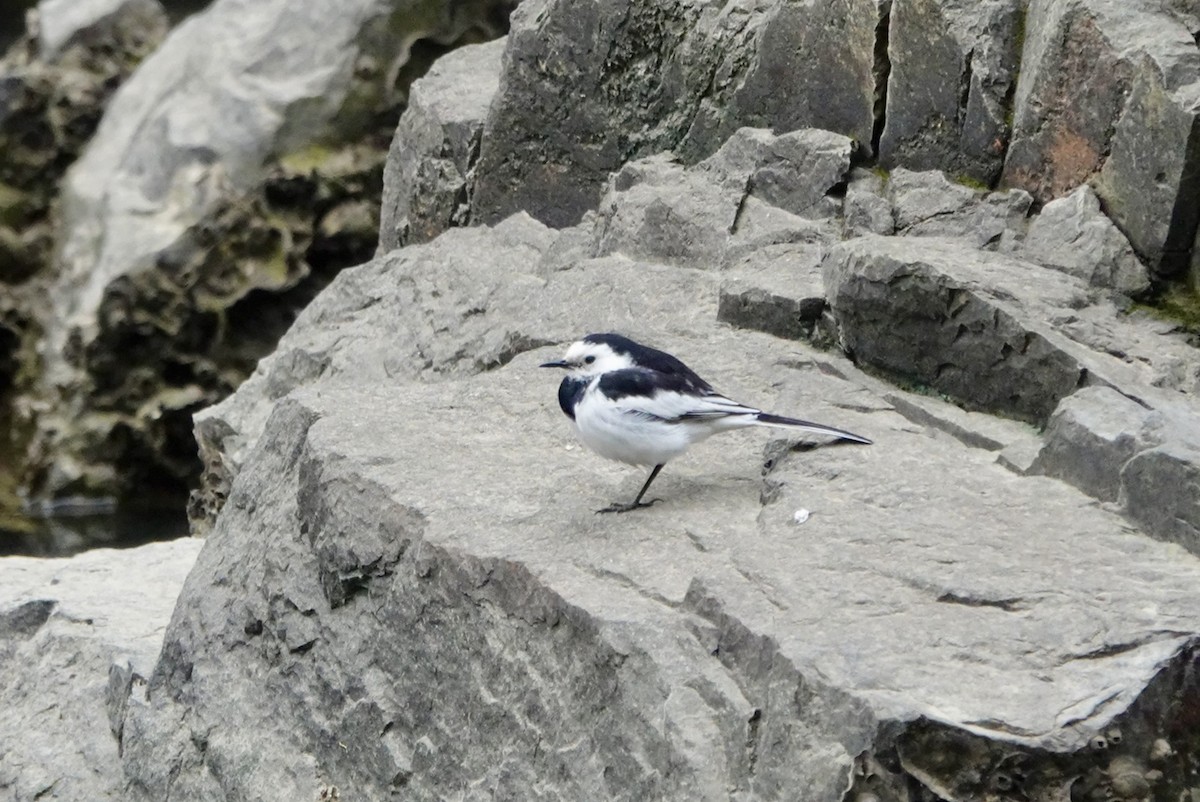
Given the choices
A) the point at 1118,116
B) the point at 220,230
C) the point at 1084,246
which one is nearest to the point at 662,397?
the point at 1084,246

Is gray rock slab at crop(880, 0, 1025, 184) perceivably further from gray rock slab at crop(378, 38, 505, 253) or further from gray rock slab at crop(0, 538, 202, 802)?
gray rock slab at crop(0, 538, 202, 802)

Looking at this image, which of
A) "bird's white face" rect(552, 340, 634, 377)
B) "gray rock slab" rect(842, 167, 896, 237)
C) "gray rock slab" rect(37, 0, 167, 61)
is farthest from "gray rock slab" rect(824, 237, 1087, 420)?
"gray rock slab" rect(37, 0, 167, 61)

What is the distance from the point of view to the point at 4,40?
70.5 ft

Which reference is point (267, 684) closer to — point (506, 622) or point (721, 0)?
point (506, 622)

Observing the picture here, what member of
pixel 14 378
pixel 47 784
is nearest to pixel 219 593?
pixel 47 784

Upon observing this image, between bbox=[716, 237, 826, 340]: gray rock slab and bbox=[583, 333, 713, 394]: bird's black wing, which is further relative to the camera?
bbox=[716, 237, 826, 340]: gray rock slab

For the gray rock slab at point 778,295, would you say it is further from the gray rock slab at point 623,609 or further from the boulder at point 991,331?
the boulder at point 991,331

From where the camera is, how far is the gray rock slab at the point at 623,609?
483 cm

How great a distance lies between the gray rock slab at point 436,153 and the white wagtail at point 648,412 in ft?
14.6

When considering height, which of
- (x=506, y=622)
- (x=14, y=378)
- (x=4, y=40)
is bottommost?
(x=14, y=378)

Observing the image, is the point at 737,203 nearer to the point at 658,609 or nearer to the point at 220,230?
the point at 658,609

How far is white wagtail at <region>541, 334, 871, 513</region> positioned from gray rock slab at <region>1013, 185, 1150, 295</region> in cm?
159

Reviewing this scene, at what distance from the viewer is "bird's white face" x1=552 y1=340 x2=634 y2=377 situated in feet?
20.8

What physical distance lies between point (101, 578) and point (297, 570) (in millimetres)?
2434
